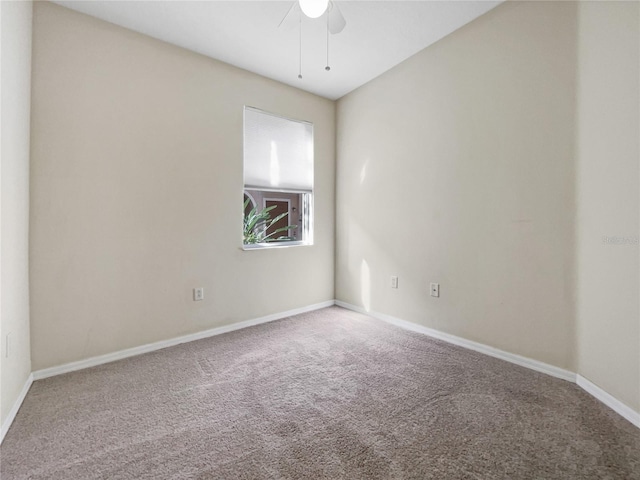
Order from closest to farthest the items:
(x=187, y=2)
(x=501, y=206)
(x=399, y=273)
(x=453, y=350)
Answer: (x=187, y=2), (x=501, y=206), (x=453, y=350), (x=399, y=273)

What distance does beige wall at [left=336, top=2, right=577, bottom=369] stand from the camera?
206cm

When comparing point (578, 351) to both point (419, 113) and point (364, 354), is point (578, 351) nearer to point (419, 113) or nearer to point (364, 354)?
point (364, 354)

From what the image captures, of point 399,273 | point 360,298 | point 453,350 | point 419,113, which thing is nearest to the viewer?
point 453,350

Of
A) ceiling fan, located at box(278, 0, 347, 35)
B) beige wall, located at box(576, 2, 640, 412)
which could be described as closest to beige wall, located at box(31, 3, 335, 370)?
ceiling fan, located at box(278, 0, 347, 35)

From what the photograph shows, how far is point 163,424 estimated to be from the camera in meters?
1.61

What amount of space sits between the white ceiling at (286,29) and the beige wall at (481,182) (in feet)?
0.82

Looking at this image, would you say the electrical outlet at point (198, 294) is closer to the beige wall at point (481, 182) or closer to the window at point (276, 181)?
the window at point (276, 181)

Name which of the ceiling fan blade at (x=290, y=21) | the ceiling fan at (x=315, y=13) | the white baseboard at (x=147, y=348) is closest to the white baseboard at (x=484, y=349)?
the white baseboard at (x=147, y=348)

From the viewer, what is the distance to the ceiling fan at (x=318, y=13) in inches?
62.9

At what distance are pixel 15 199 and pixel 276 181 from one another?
2.15m

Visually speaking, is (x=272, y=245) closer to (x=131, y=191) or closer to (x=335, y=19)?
(x=131, y=191)

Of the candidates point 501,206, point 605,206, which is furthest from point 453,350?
point 605,206

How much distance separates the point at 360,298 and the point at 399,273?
0.69 m

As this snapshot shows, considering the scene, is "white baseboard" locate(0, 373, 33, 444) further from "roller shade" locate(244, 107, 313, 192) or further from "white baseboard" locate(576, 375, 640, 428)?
"white baseboard" locate(576, 375, 640, 428)
